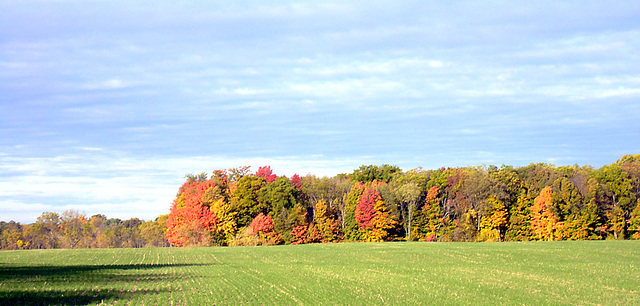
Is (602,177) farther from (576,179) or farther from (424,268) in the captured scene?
(424,268)

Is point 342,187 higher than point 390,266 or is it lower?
higher

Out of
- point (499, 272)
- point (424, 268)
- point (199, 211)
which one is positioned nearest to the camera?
point (499, 272)

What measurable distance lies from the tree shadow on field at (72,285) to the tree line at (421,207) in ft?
167

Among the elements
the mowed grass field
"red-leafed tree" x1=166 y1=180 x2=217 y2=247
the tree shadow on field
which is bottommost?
the mowed grass field

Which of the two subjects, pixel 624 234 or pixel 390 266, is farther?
pixel 624 234

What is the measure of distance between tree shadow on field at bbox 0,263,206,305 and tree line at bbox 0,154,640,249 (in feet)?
167

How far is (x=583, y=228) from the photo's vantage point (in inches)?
3044

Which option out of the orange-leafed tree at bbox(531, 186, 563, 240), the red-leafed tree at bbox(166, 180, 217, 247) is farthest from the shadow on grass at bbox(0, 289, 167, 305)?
the orange-leafed tree at bbox(531, 186, 563, 240)

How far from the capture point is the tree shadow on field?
21.7 metres

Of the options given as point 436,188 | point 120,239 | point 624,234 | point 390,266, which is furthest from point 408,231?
point 120,239

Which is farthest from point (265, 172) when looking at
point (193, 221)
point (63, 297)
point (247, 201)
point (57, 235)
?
point (63, 297)

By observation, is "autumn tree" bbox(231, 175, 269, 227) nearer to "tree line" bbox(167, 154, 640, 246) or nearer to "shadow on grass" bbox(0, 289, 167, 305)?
"tree line" bbox(167, 154, 640, 246)

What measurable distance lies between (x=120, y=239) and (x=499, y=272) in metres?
131

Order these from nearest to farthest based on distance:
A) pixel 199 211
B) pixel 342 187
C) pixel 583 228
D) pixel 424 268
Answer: pixel 424 268
pixel 583 228
pixel 199 211
pixel 342 187
